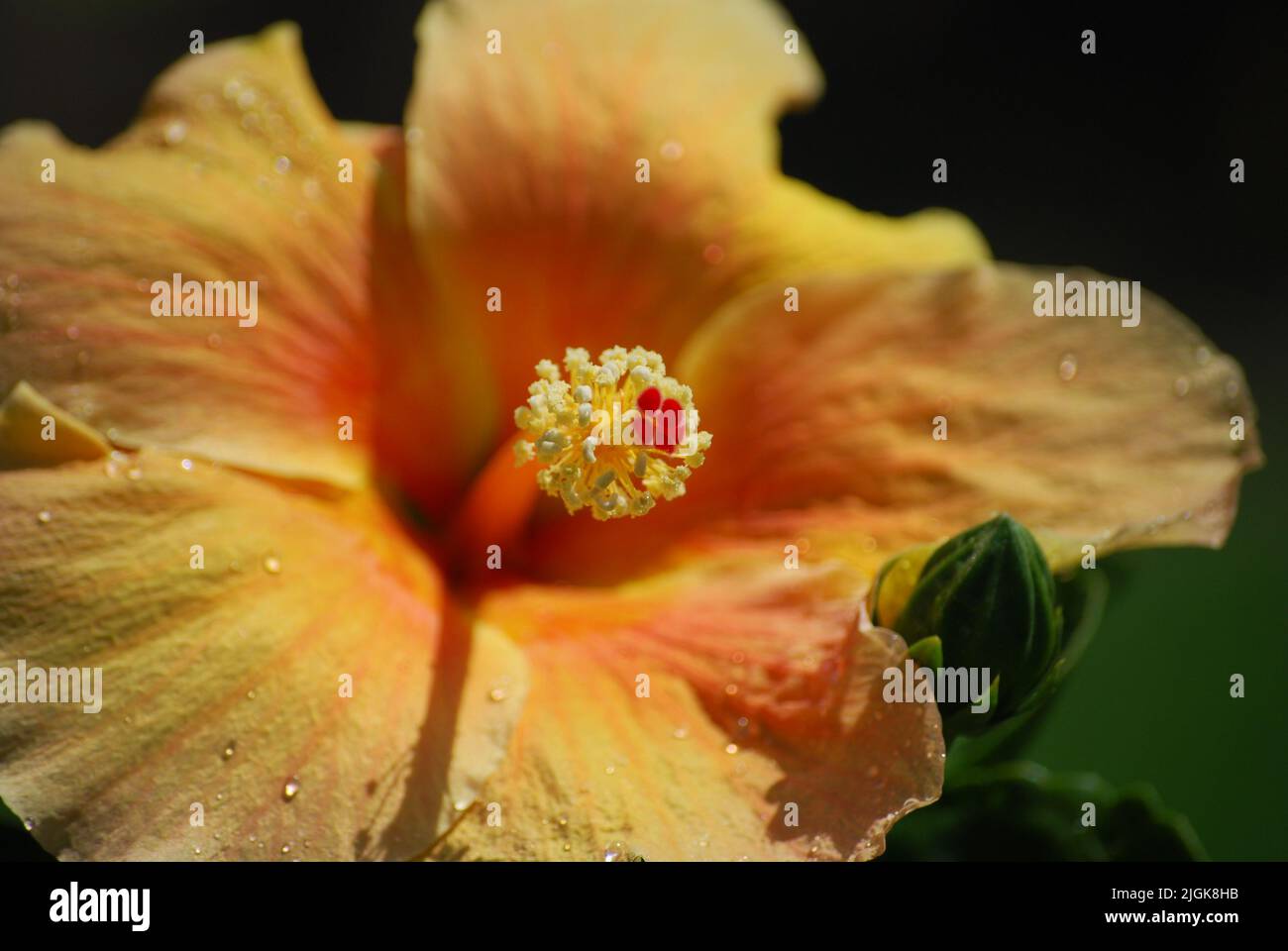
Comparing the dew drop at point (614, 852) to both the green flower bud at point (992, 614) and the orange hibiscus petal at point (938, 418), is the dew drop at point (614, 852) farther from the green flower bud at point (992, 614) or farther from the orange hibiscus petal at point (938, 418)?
the orange hibiscus petal at point (938, 418)

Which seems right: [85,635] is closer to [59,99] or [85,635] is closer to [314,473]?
[314,473]

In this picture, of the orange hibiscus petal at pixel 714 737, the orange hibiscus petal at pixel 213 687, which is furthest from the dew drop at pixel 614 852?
the orange hibiscus petal at pixel 213 687

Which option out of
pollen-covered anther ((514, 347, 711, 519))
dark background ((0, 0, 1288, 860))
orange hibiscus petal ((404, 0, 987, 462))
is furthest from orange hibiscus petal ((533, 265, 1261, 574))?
dark background ((0, 0, 1288, 860))

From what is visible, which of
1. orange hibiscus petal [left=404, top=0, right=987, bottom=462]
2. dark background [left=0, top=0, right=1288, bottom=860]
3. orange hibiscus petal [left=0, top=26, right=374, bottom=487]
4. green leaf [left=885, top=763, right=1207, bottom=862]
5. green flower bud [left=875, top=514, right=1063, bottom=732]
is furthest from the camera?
dark background [left=0, top=0, right=1288, bottom=860]

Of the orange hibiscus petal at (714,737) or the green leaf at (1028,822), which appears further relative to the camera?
the green leaf at (1028,822)

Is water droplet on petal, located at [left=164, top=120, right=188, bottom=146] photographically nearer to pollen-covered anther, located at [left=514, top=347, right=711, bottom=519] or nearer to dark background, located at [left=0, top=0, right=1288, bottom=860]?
pollen-covered anther, located at [left=514, top=347, right=711, bottom=519]

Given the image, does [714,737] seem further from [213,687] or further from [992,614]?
[213,687]

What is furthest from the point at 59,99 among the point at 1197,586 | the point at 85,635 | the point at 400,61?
the point at 1197,586
